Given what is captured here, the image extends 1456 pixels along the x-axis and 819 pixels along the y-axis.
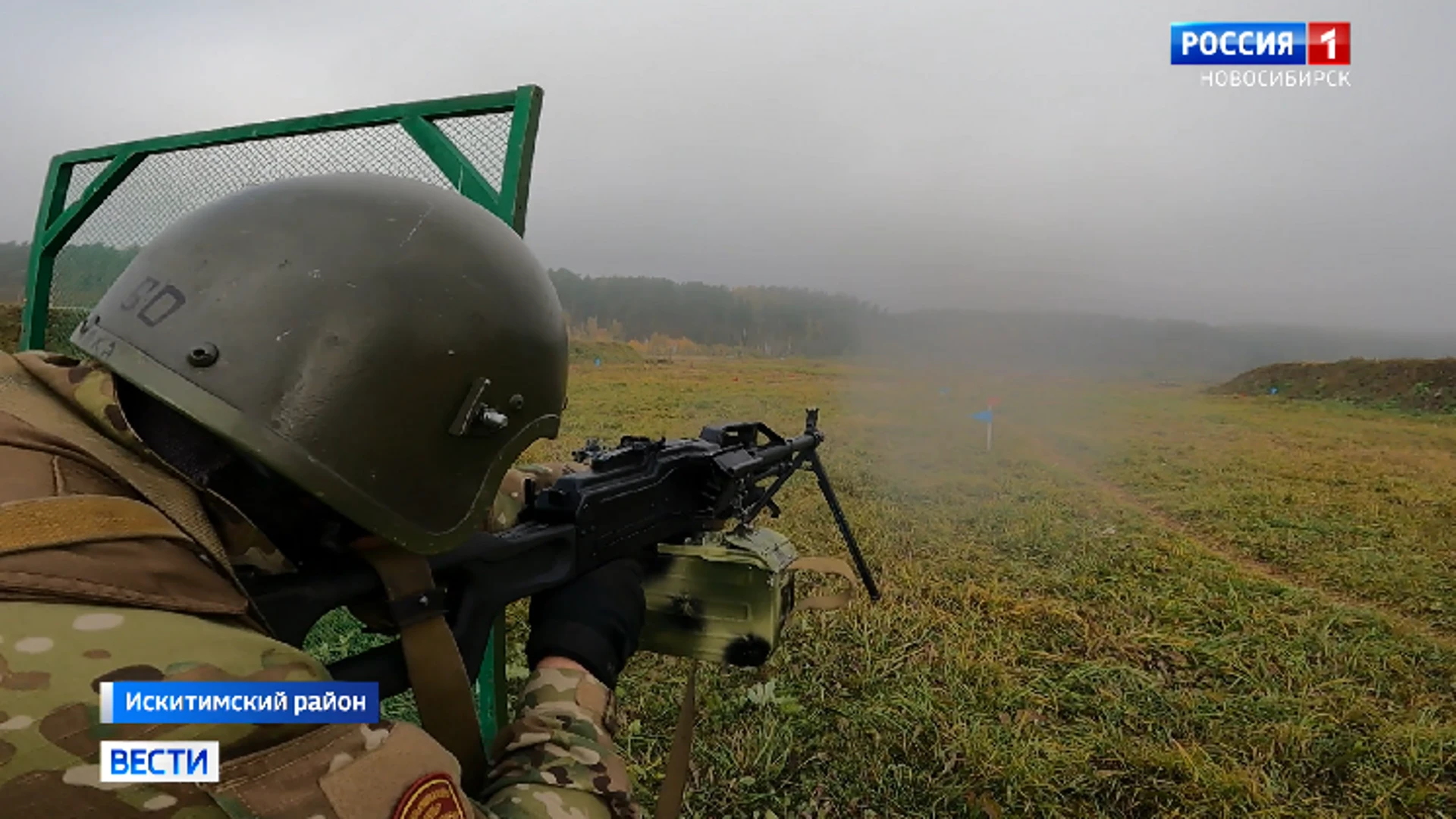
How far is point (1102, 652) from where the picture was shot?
4.62m

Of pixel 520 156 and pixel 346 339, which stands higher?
pixel 520 156

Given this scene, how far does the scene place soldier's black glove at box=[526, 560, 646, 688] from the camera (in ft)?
6.43

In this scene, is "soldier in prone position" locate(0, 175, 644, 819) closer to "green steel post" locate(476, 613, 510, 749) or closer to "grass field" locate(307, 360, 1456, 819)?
"green steel post" locate(476, 613, 510, 749)

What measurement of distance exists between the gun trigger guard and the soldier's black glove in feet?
0.96

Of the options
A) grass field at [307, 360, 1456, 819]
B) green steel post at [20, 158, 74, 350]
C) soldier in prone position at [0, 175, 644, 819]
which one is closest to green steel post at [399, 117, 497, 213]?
soldier in prone position at [0, 175, 644, 819]

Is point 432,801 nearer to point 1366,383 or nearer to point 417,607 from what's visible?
point 417,607

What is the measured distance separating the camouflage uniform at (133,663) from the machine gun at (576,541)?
0.17 metres

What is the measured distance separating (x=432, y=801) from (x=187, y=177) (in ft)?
14.0

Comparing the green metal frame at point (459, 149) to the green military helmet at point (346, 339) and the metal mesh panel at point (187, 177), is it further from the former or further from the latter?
the green military helmet at point (346, 339)

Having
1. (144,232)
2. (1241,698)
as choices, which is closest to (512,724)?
(1241,698)

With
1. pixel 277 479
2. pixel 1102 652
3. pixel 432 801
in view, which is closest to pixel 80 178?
pixel 277 479

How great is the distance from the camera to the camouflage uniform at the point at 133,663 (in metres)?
1.00

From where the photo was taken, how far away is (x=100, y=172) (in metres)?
4.58

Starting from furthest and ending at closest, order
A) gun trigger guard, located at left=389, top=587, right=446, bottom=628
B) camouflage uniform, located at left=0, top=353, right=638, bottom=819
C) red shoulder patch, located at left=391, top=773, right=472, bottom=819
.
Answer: gun trigger guard, located at left=389, top=587, right=446, bottom=628 < red shoulder patch, located at left=391, top=773, right=472, bottom=819 < camouflage uniform, located at left=0, top=353, right=638, bottom=819
